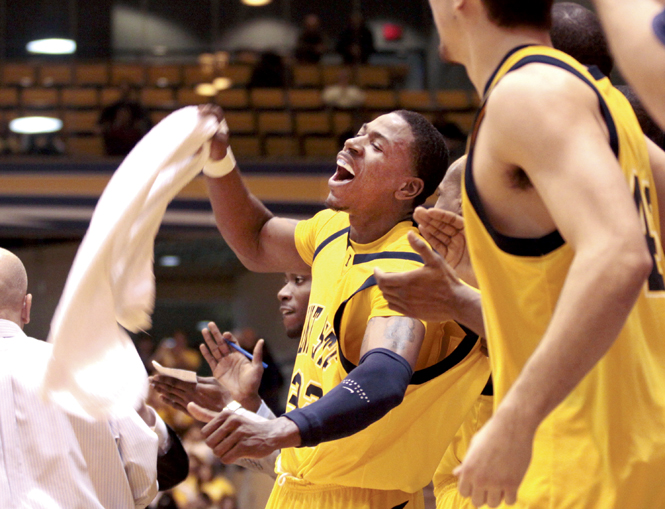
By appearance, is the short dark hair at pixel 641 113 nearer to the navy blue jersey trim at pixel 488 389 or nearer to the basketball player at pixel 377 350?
the basketball player at pixel 377 350

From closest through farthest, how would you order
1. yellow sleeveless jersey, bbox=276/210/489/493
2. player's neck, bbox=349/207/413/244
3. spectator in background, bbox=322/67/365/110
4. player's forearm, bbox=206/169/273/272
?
yellow sleeveless jersey, bbox=276/210/489/493, player's neck, bbox=349/207/413/244, player's forearm, bbox=206/169/273/272, spectator in background, bbox=322/67/365/110

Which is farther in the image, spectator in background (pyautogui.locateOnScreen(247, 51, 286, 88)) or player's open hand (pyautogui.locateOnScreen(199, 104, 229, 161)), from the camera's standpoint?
spectator in background (pyautogui.locateOnScreen(247, 51, 286, 88))

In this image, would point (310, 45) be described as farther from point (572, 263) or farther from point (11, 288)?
point (572, 263)

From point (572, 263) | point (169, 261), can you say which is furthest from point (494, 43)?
point (169, 261)

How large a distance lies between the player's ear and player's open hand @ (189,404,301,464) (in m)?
1.00

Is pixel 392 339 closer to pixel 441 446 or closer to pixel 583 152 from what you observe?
pixel 441 446

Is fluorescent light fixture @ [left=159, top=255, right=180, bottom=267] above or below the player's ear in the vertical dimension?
below

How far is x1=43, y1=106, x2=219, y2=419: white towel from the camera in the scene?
169 cm

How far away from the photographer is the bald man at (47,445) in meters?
2.42

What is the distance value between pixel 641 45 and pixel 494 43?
36 cm

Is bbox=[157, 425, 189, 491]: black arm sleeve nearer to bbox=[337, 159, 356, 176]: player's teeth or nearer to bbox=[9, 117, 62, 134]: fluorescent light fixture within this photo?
bbox=[337, 159, 356, 176]: player's teeth

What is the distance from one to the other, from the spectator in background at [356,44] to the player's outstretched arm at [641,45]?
32.9 ft

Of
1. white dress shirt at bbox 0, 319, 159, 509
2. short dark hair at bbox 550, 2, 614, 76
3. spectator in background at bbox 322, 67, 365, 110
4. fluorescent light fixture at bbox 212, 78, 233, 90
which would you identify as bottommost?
white dress shirt at bbox 0, 319, 159, 509

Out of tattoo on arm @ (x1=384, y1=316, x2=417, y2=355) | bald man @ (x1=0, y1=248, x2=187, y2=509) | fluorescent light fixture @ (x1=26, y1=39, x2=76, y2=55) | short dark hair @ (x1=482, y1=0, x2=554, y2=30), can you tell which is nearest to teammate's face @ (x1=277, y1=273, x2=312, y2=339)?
bald man @ (x1=0, y1=248, x2=187, y2=509)
